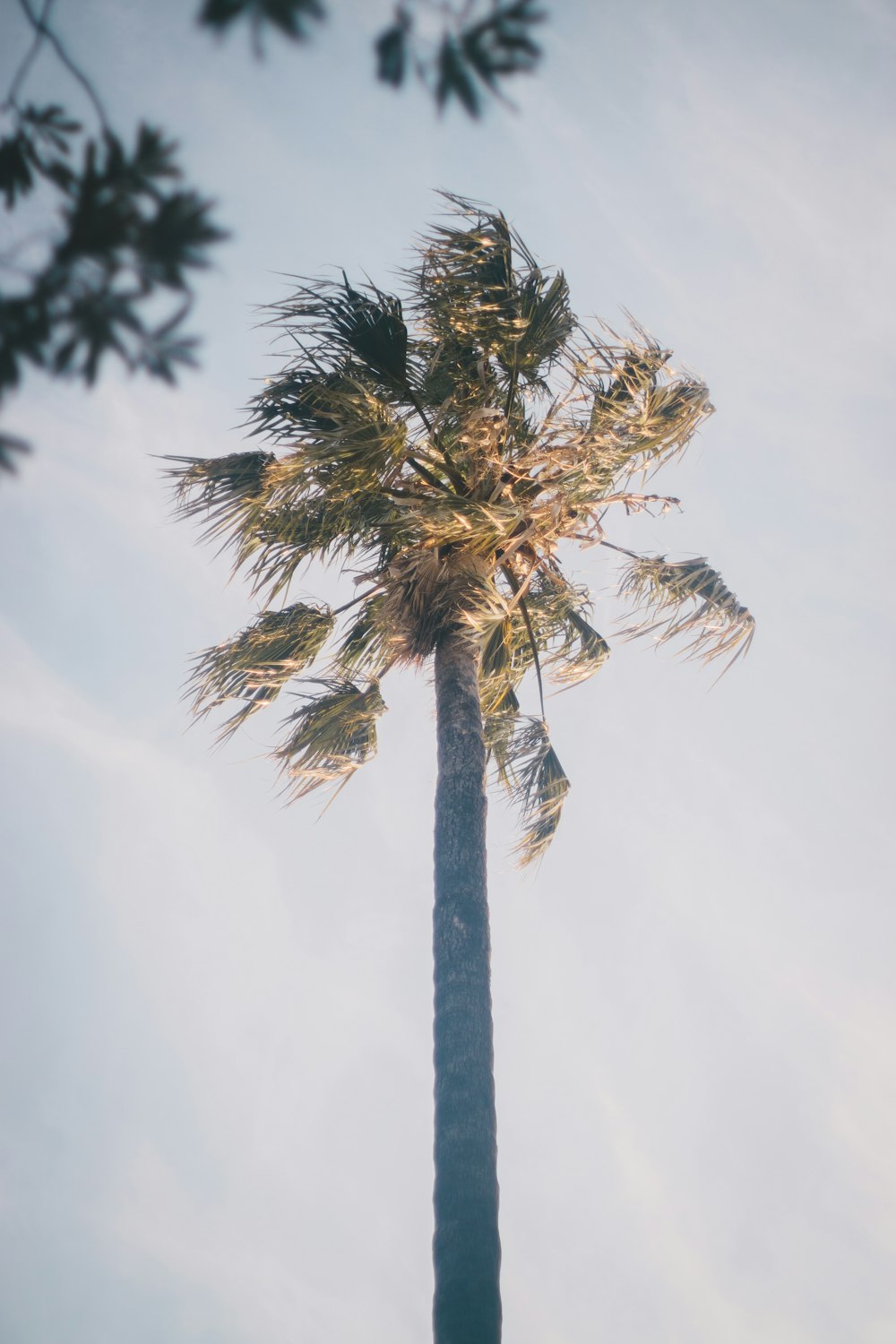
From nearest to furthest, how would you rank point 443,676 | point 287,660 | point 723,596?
point 443,676 < point 287,660 < point 723,596

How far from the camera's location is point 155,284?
291cm

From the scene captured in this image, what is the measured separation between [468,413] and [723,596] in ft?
9.87

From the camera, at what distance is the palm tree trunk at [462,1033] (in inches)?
215

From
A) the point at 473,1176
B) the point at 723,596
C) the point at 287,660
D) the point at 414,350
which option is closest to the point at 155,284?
the point at 473,1176

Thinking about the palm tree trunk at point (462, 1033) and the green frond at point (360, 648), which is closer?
the palm tree trunk at point (462, 1033)

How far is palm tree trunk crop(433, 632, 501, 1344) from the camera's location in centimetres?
546

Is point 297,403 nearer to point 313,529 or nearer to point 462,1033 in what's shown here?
point 313,529

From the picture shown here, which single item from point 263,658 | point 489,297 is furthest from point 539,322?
point 263,658

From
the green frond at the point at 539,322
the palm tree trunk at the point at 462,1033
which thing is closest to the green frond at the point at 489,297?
the green frond at the point at 539,322

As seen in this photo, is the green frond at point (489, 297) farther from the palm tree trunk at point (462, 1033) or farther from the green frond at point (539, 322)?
the palm tree trunk at point (462, 1033)

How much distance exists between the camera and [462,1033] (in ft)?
20.5

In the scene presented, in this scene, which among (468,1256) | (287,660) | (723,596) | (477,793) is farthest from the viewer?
(723,596)

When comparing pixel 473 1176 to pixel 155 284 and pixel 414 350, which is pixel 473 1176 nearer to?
pixel 155 284

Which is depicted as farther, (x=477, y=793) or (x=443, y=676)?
(x=443, y=676)
